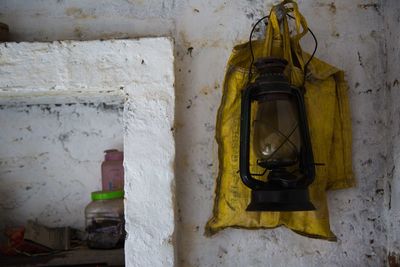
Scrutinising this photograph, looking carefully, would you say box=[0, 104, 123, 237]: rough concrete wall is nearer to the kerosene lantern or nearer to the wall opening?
the wall opening

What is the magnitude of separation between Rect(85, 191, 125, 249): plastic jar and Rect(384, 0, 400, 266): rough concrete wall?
1.00 metres

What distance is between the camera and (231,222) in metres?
1.36

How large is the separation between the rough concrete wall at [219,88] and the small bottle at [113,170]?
396 mm

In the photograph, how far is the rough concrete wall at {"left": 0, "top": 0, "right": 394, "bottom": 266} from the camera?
1.45 metres

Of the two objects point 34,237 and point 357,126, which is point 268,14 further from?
point 34,237

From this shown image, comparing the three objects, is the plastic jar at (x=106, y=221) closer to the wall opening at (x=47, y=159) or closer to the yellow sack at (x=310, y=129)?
the wall opening at (x=47, y=159)

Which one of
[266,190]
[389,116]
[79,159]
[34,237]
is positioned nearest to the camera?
[266,190]

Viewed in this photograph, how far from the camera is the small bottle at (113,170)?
1761mm

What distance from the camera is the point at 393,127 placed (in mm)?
1434

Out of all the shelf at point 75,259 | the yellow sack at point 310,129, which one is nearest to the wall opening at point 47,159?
the shelf at point 75,259

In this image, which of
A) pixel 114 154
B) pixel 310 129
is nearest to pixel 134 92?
pixel 114 154

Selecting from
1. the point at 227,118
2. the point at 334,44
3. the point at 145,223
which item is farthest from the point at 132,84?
the point at 334,44

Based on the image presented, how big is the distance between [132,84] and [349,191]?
86 cm

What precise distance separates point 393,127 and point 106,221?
1141mm
